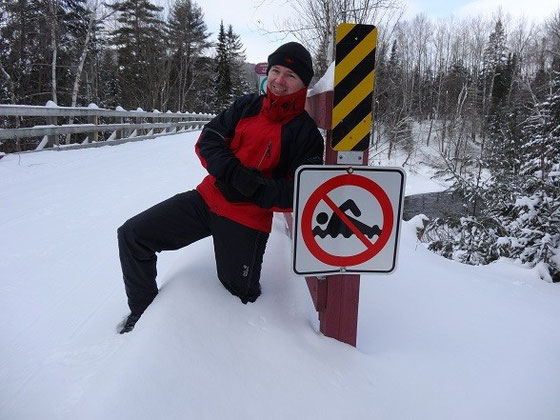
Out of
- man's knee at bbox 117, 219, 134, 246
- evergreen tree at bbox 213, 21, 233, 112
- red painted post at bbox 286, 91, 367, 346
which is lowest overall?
red painted post at bbox 286, 91, 367, 346

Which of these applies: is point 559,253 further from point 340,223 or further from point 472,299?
point 340,223

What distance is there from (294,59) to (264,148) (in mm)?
487

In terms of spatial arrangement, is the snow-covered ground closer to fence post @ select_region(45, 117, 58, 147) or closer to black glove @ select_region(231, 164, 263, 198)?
black glove @ select_region(231, 164, 263, 198)

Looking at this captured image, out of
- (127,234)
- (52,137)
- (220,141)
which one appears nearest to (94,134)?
(52,137)

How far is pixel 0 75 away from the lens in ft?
52.7

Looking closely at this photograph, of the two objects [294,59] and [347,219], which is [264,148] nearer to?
[294,59]

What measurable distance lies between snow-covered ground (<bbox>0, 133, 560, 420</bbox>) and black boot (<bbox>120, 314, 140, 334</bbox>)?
0.20 ft

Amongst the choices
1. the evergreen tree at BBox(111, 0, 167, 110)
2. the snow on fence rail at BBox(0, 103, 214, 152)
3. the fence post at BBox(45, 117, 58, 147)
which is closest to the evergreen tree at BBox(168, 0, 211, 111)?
the evergreen tree at BBox(111, 0, 167, 110)

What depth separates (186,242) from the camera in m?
2.28

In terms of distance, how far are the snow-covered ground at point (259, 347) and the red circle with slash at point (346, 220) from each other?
0.46m

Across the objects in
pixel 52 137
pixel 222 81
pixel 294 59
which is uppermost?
pixel 222 81

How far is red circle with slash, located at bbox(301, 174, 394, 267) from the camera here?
1.67m

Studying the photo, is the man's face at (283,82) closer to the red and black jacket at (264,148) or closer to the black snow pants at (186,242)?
the red and black jacket at (264,148)

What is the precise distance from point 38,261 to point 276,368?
2.45 m
